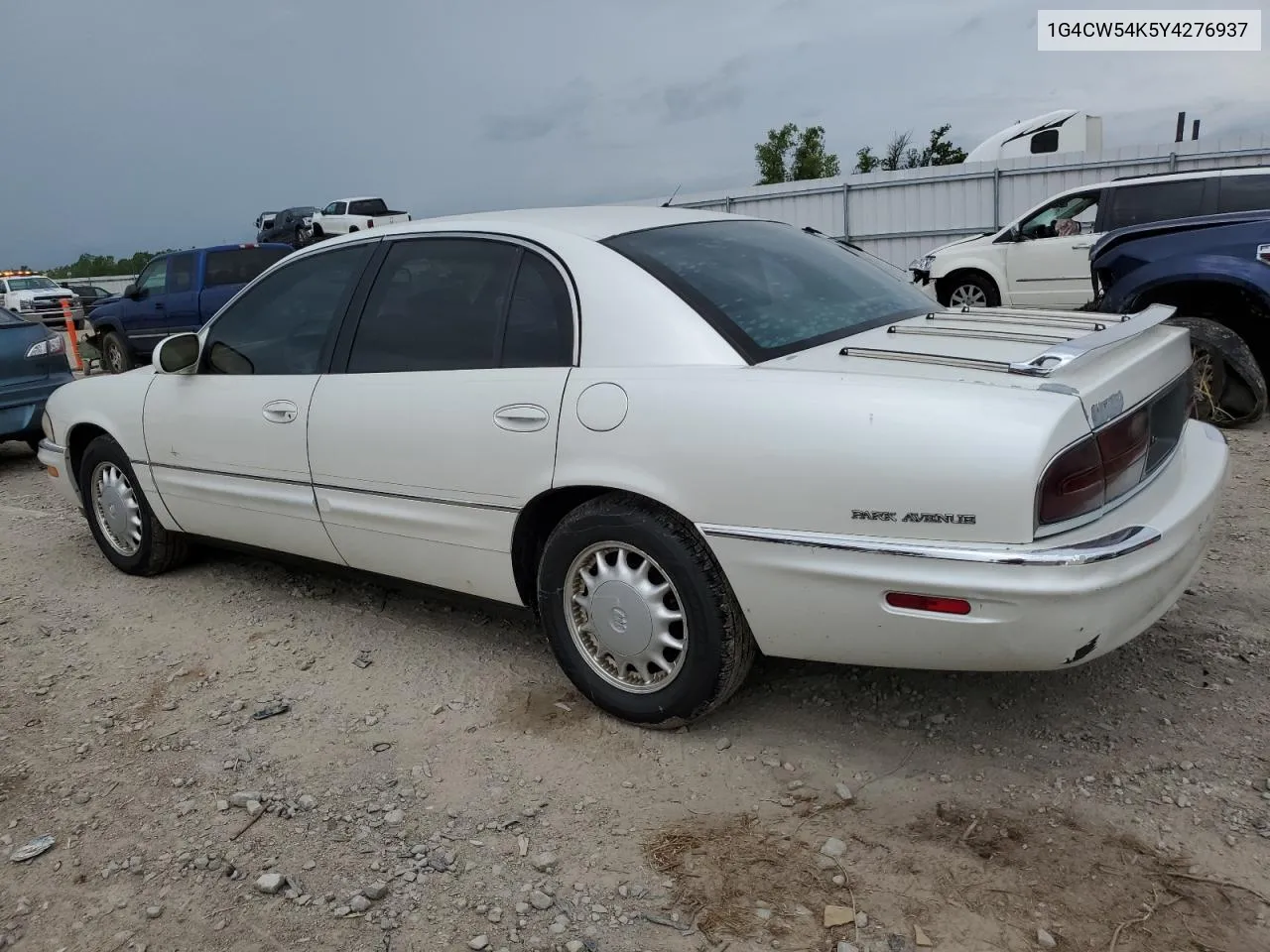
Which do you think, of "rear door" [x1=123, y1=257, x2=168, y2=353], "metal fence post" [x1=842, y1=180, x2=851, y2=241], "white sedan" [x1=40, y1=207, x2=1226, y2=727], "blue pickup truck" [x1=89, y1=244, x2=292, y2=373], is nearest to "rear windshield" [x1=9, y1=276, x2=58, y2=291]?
"blue pickup truck" [x1=89, y1=244, x2=292, y2=373]

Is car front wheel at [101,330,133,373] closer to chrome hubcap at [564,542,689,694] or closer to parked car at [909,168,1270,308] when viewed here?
parked car at [909,168,1270,308]

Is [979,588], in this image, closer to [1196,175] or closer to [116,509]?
[116,509]

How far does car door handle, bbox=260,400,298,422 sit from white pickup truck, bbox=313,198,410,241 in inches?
756

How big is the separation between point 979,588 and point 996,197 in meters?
15.4

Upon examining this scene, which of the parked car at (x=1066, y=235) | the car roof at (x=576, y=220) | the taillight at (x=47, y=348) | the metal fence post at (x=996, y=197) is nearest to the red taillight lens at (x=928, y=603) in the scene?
the car roof at (x=576, y=220)

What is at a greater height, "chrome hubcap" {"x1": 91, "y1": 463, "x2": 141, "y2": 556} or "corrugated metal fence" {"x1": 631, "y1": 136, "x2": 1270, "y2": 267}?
"corrugated metal fence" {"x1": 631, "y1": 136, "x2": 1270, "y2": 267}

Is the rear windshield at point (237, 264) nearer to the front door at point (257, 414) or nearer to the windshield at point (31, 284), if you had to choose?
the front door at point (257, 414)

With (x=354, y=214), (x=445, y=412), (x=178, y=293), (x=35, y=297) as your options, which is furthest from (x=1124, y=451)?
(x=35, y=297)

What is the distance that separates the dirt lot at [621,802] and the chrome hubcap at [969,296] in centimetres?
799

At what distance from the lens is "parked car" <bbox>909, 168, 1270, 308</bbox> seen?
8.69m

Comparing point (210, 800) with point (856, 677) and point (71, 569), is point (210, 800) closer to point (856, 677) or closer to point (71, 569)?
point (856, 677)

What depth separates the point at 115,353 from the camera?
13938 mm

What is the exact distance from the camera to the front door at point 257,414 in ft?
12.6

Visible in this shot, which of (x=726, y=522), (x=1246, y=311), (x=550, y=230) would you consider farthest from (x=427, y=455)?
(x=1246, y=311)
